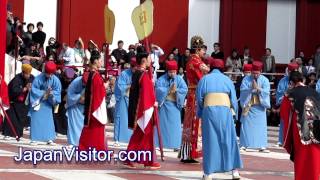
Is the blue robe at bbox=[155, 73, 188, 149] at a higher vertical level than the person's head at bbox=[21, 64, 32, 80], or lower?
lower

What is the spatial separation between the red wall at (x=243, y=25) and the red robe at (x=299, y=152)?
19.2 metres

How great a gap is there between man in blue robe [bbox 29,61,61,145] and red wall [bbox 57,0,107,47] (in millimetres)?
10476

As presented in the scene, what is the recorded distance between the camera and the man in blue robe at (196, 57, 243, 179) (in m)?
12.7

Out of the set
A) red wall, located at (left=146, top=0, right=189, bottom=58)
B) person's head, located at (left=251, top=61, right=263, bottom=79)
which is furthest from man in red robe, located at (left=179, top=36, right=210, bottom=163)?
red wall, located at (left=146, top=0, right=189, bottom=58)

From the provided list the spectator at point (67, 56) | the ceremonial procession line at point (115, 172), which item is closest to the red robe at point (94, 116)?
the ceremonial procession line at point (115, 172)

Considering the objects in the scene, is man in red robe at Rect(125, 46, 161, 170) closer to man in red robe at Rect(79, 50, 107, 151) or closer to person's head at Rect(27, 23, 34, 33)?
man in red robe at Rect(79, 50, 107, 151)

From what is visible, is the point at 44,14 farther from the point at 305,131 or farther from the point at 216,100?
the point at 305,131

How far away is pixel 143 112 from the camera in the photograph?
13945 millimetres

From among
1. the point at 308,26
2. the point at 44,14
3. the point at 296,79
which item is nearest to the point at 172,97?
the point at 296,79

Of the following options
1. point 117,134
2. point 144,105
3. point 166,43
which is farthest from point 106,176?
point 166,43

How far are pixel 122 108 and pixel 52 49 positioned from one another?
7265 mm

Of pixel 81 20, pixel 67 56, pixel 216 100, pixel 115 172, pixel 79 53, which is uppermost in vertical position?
pixel 81 20

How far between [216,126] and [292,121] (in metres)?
1.25

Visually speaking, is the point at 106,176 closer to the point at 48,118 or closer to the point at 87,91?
the point at 87,91
